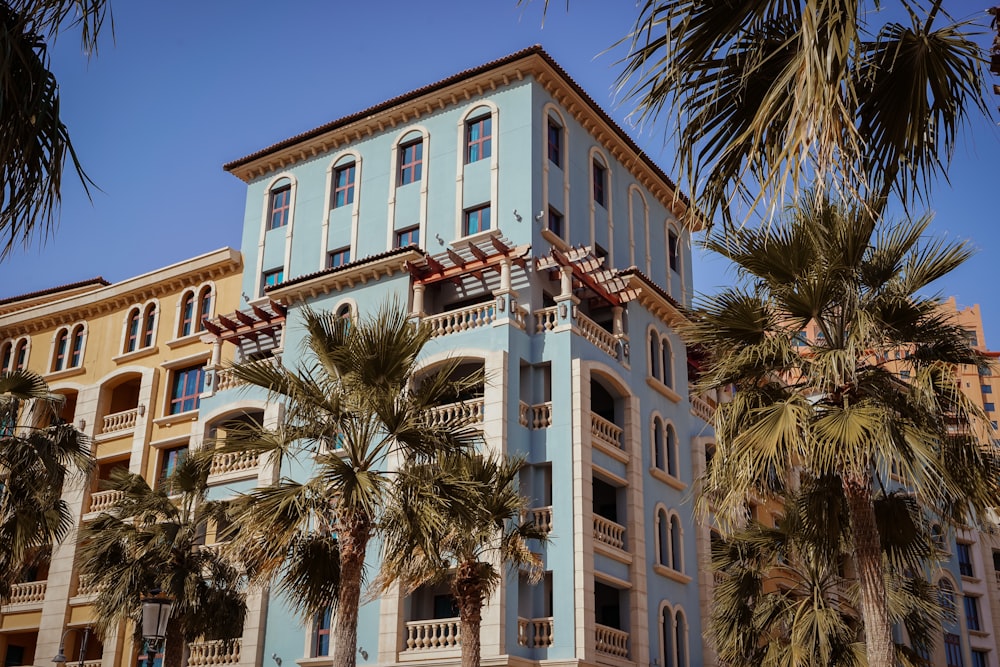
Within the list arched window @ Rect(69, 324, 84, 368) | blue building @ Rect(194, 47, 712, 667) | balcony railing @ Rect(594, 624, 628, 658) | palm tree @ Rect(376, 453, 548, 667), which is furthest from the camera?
arched window @ Rect(69, 324, 84, 368)

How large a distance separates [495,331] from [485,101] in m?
8.94

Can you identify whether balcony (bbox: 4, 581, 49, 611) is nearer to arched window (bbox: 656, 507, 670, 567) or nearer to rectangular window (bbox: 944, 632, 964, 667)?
arched window (bbox: 656, 507, 670, 567)

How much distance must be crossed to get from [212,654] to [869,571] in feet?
74.4

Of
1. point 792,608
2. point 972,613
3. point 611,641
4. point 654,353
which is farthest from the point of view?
point 972,613

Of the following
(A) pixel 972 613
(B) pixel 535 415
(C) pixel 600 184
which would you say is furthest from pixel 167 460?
(A) pixel 972 613

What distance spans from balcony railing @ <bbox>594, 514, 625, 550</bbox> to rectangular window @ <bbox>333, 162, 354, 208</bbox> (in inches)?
578

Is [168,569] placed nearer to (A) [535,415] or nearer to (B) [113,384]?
(A) [535,415]

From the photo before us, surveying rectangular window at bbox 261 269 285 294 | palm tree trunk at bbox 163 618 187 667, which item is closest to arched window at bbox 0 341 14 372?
rectangular window at bbox 261 269 285 294

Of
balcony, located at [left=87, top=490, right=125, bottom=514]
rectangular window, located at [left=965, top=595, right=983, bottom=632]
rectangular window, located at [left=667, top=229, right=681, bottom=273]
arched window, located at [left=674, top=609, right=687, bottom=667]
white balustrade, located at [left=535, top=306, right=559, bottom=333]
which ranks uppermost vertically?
rectangular window, located at [left=667, top=229, right=681, bottom=273]

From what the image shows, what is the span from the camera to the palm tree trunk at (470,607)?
67.5ft

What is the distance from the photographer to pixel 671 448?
3506 centimetres

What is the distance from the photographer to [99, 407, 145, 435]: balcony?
40.2 m

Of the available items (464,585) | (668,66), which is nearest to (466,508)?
(464,585)

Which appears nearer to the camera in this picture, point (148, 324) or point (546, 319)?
point (546, 319)
